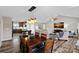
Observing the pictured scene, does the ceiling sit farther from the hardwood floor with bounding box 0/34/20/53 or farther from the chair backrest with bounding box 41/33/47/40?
the hardwood floor with bounding box 0/34/20/53

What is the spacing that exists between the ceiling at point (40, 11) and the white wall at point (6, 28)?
103 mm

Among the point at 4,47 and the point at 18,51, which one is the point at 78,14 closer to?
the point at 18,51

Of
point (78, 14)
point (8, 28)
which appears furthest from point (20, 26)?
point (78, 14)

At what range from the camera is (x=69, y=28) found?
2.46 metres

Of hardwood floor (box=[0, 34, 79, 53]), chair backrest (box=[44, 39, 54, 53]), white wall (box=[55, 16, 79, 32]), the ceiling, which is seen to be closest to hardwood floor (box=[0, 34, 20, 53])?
hardwood floor (box=[0, 34, 79, 53])

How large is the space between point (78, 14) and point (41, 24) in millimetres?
798

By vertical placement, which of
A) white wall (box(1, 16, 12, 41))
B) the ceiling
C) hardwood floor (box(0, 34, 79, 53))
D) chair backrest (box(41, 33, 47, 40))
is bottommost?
hardwood floor (box(0, 34, 79, 53))

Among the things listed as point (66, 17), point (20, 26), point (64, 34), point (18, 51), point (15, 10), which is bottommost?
point (18, 51)

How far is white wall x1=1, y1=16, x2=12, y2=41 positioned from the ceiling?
103 mm

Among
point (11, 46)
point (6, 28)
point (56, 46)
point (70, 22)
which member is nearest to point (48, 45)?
point (56, 46)

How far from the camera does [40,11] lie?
2.44 meters

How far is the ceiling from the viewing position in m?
2.38

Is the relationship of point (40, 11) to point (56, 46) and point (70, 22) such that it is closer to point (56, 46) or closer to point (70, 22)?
point (70, 22)

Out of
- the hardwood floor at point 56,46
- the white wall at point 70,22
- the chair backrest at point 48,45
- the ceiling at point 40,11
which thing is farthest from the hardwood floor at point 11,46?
the white wall at point 70,22
